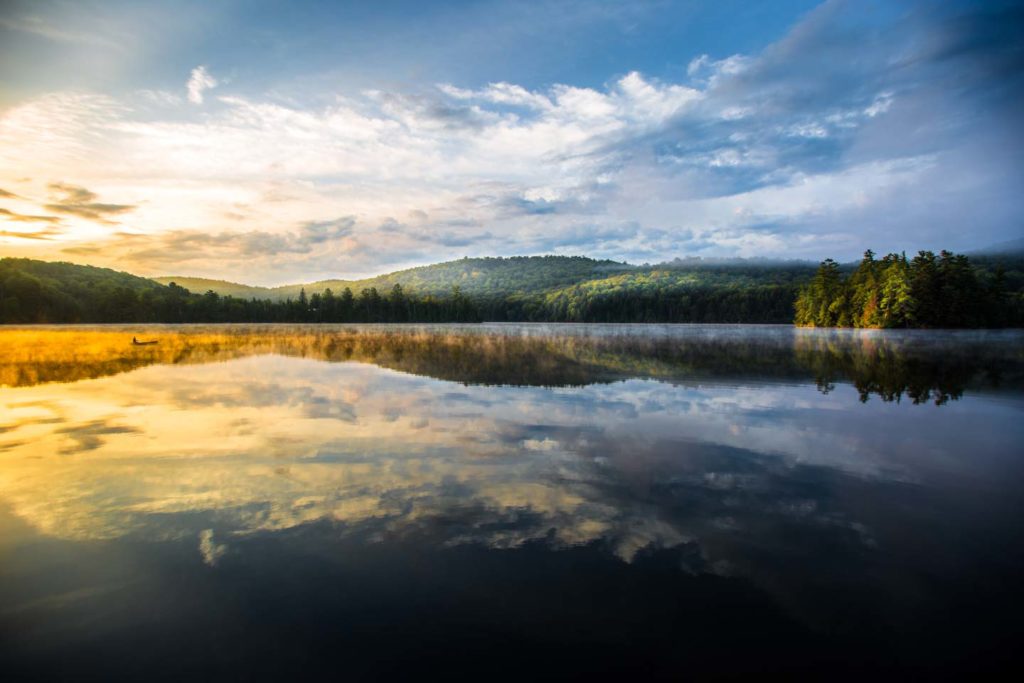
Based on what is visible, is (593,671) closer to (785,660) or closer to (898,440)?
(785,660)

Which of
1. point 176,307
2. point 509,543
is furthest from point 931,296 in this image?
point 176,307

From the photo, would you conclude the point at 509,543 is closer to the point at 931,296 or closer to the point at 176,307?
the point at 931,296

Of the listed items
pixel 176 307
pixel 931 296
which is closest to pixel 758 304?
pixel 931 296

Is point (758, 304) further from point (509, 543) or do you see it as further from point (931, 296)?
point (509, 543)

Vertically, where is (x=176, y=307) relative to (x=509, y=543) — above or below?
above

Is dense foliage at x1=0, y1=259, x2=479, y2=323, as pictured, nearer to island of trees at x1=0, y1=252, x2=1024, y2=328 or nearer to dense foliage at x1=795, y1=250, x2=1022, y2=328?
island of trees at x1=0, y1=252, x2=1024, y2=328

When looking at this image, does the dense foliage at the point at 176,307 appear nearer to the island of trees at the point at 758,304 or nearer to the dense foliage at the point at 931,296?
the island of trees at the point at 758,304

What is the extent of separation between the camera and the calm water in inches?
203

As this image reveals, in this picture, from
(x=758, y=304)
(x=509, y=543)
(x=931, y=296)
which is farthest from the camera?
(x=758, y=304)

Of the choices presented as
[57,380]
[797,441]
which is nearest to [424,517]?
[797,441]

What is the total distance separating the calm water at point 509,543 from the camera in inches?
203

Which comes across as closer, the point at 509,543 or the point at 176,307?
the point at 509,543

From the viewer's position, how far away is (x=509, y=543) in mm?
7367

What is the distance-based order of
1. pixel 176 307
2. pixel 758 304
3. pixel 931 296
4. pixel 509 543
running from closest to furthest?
pixel 509 543 < pixel 931 296 < pixel 176 307 < pixel 758 304
